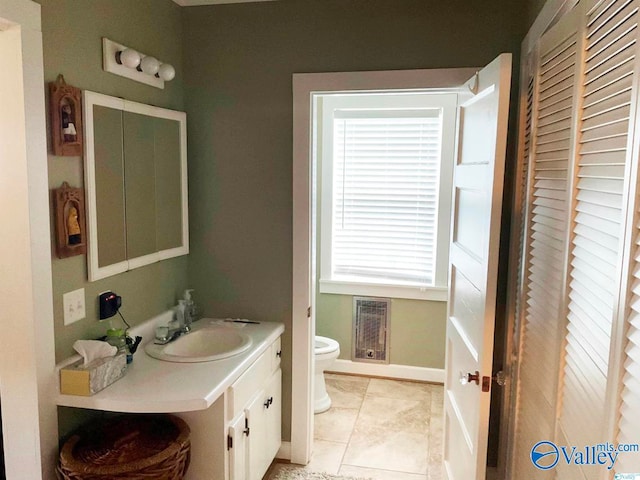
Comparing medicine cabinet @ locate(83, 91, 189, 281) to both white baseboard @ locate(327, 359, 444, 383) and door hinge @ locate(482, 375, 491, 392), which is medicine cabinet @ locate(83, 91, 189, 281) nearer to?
door hinge @ locate(482, 375, 491, 392)

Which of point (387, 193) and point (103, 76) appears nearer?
point (103, 76)

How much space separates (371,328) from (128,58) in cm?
269

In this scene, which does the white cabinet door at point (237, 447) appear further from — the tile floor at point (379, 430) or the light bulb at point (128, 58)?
the light bulb at point (128, 58)

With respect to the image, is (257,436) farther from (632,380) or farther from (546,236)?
(632,380)

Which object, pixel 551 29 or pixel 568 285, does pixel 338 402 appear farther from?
pixel 551 29

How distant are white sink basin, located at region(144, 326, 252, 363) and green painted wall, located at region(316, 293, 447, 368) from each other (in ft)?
5.16

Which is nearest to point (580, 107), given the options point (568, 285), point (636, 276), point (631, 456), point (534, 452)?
point (568, 285)

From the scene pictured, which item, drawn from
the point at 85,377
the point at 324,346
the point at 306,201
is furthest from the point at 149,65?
the point at 324,346

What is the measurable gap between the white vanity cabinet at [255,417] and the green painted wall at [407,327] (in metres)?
1.35

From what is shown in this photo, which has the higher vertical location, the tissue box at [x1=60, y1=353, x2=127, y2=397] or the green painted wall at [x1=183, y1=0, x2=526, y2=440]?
the green painted wall at [x1=183, y1=0, x2=526, y2=440]

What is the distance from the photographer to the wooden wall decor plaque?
5.86 feet

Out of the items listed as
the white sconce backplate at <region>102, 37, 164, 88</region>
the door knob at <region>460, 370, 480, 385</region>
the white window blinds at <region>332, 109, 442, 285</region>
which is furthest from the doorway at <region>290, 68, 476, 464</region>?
the white window blinds at <region>332, 109, 442, 285</region>

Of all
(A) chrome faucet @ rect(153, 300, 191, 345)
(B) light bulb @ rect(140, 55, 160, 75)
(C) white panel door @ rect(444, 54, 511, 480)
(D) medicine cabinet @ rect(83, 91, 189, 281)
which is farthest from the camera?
(A) chrome faucet @ rect(153, 300, 191, 345)

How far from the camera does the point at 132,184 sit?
2266 mm
